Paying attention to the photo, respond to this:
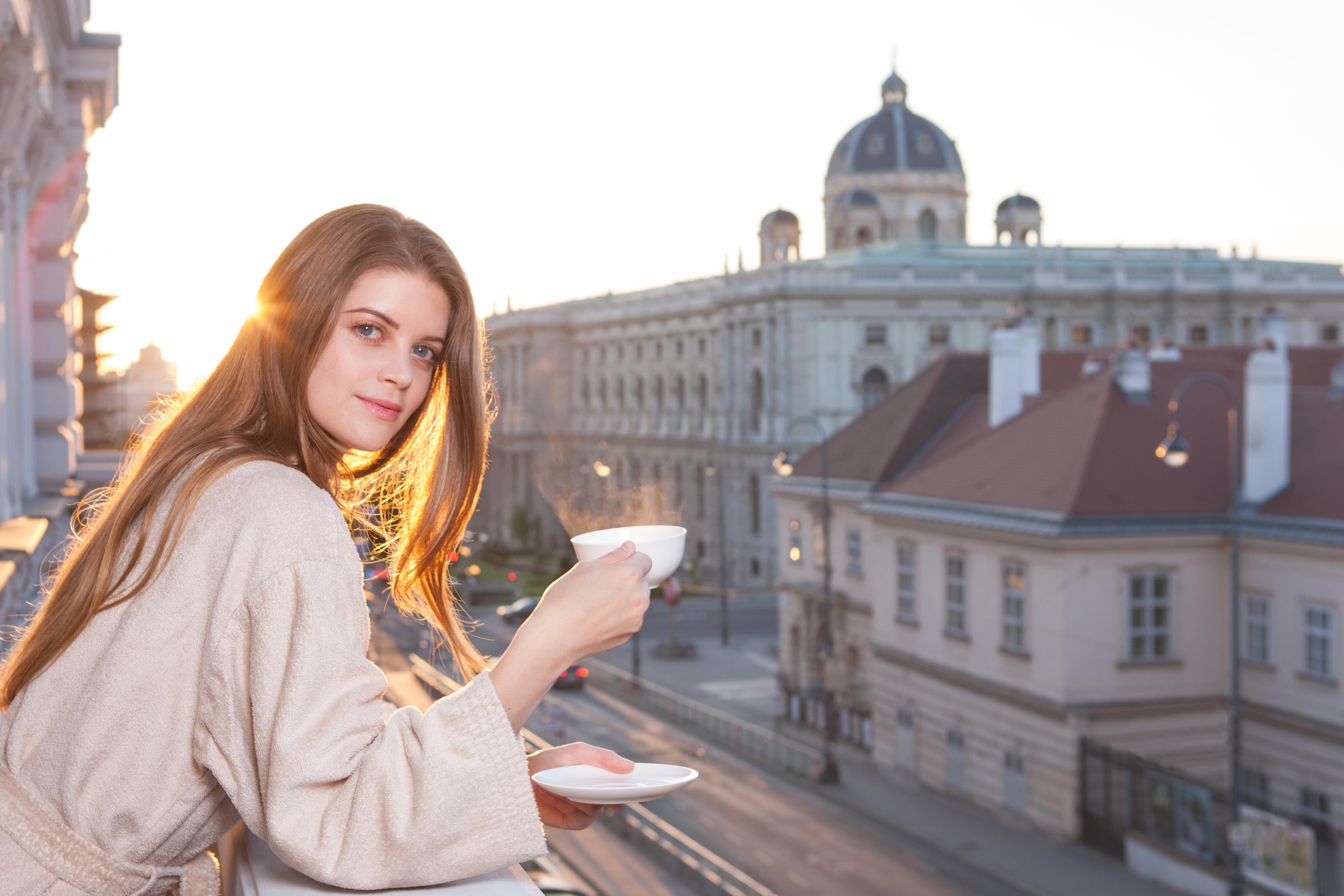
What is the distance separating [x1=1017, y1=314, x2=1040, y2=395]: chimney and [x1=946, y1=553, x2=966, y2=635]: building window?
22.1 feet

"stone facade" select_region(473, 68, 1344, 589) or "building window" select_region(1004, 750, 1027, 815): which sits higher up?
"stone facade" select_region(473, 68, 1344, 589)

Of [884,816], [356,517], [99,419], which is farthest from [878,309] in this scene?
[356,517]

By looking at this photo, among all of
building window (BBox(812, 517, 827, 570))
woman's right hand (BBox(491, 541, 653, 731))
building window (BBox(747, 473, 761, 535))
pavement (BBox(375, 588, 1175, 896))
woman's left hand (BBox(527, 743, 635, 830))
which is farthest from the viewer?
building window (BBox(747, 473, 761, 535))

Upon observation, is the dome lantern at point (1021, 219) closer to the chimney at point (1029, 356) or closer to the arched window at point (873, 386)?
the arched window at point (873, 386)

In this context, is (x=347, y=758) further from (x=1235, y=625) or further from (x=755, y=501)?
(x=755, y=501)

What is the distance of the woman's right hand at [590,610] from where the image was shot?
94.2 inches

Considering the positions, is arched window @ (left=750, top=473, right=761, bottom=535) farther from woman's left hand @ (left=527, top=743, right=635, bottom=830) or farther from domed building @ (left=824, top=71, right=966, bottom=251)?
woman's left hand @ (left=527, top=743, right=635, bottom=830)

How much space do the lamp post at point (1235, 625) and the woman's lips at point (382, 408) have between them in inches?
845

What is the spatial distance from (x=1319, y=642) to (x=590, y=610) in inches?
967

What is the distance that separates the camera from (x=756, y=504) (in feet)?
251

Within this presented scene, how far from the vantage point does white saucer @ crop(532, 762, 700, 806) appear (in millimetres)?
2449

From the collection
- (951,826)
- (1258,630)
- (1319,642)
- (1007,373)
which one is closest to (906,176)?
(1007,373)

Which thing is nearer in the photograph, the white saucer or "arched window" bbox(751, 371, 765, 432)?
the white saucer

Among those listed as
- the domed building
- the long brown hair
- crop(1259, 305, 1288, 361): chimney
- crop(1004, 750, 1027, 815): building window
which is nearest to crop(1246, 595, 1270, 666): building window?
crop(1004, 750, 1027, 815): building window
